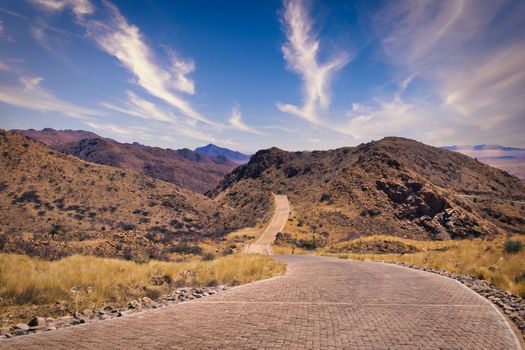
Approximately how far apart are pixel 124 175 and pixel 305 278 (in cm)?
6163

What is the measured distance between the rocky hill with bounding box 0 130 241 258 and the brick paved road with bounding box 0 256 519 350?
19798 millimetres

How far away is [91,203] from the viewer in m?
50.5

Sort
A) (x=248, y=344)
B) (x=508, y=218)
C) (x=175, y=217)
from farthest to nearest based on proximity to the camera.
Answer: (x=508, y=218)
(x=175, y=217)
(x=248, y=344)

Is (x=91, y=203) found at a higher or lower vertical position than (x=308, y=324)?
lower

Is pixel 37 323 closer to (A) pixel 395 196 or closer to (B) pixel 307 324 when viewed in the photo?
(B) pixel 307 324

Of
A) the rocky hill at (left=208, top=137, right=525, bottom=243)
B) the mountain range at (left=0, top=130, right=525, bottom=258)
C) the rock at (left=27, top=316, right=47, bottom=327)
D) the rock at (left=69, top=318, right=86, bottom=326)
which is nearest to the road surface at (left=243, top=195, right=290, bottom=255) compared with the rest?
the mountain range at (left=0, top=130, right=525, bottom=258)

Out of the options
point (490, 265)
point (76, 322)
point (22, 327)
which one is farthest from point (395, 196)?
point (22, 327)

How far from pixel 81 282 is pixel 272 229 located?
43.2m

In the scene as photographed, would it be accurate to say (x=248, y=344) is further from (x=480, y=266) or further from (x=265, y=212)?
(x=265, y=212)

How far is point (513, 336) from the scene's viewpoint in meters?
6.88

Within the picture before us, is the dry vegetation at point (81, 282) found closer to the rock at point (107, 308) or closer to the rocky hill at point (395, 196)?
the rock at point (107, 308)

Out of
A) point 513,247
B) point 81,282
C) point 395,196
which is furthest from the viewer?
point 395,196

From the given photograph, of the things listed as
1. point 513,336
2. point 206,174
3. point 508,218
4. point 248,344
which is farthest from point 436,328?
point 206,174

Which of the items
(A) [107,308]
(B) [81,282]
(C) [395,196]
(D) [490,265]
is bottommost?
(A) [107,308]
